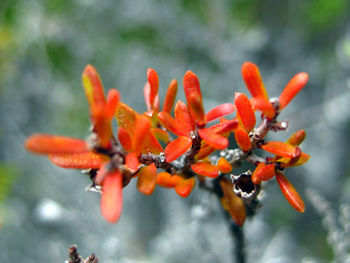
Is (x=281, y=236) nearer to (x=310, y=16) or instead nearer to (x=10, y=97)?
(x=310, y=16)

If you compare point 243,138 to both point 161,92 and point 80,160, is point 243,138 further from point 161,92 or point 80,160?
point 161,92

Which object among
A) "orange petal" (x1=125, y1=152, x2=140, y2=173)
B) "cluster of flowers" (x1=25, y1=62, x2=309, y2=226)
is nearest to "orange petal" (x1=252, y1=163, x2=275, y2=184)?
"cluster of flowers" (x1=25, y1=62, x2=309, y2=226)

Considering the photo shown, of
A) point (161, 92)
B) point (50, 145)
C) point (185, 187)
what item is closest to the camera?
point (50, 145)

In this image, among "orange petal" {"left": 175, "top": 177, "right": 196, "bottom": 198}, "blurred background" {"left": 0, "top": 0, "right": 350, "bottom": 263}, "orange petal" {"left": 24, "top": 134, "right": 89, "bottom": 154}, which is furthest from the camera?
"blurred background" {"left": 0, "top": 0, "right": 350, "bottom": 263}

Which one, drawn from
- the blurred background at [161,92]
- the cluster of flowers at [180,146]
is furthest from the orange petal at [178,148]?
the blurred background at [161,92]

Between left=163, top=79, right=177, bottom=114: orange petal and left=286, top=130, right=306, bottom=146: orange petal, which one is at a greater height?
left=163, top=79, right=177, bottom=114: orange petal

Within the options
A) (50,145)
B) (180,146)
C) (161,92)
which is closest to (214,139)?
(180,146)

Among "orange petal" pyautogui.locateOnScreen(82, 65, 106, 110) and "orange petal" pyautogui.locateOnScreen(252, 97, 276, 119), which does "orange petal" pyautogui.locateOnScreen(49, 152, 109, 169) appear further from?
"orange petal" pyautogui.locateOnScreen(252, 97, 276, 119)
